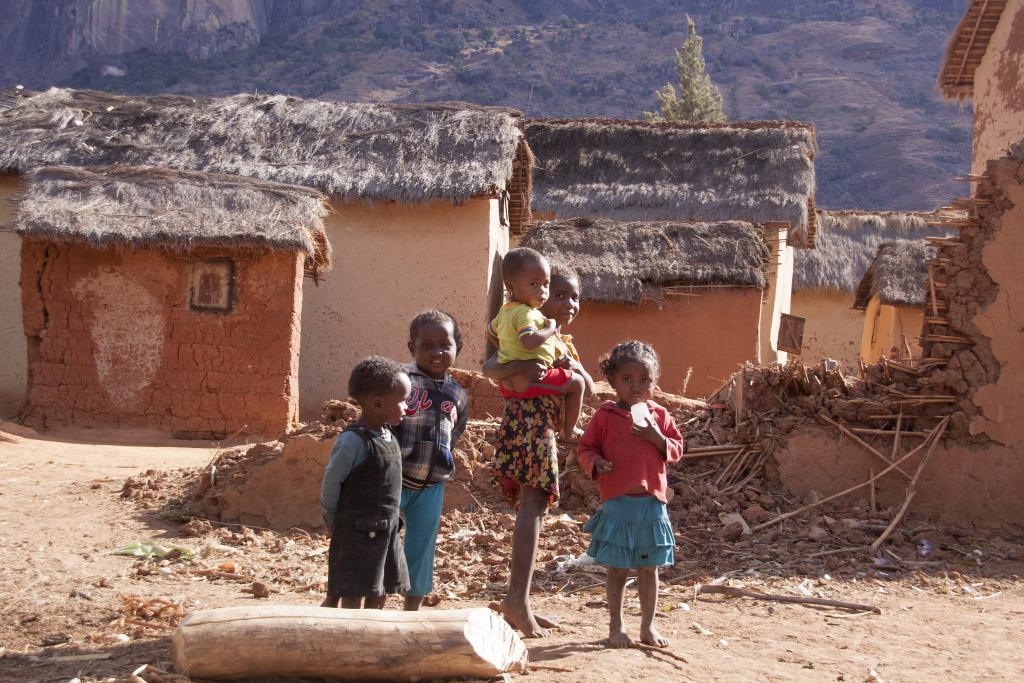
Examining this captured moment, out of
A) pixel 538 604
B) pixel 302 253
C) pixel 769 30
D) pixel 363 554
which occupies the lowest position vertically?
pixel 538 604

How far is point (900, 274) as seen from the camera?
54.4 feet

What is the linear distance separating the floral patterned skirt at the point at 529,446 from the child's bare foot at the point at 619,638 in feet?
1.76

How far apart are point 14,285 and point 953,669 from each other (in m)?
11.2

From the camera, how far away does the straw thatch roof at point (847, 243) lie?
20.2m

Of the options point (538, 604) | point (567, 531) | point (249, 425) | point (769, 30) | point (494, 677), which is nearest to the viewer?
point (494, 677)

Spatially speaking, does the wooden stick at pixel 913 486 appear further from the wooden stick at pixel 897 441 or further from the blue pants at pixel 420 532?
the blue pants at pixel 420 532

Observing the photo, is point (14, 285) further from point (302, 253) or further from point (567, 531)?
point (567, 531)

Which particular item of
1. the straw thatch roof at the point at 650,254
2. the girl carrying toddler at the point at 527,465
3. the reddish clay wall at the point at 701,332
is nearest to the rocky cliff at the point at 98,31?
the straw thatch roof at the point at 650,254

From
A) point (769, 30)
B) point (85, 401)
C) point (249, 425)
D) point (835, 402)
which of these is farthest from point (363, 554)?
point (769, 30)

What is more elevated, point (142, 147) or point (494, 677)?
point (142, 147)

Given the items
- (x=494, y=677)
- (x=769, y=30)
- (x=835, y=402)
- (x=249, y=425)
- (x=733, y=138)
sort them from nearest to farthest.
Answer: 1. (x=494, y=677)
2. (x=835, y=402)
3. (x=249, y=425)
4. (x=733, y=138)
5. (x=769, y=30)

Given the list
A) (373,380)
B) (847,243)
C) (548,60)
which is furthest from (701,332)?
(548,60)

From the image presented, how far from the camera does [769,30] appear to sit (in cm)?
5588

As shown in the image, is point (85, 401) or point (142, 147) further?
point (142, 147)
